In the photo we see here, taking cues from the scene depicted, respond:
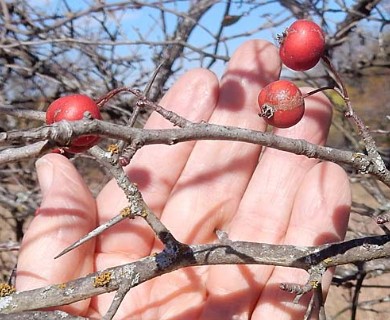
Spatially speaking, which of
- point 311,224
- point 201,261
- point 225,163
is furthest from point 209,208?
point 201,261

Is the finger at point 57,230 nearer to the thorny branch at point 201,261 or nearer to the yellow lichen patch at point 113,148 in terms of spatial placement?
the thorny branch at point 201,261

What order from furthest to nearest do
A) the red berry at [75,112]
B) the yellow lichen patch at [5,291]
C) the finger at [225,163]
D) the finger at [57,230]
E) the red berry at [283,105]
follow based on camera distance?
1. the finger at [225,163]
2. the finger at [57,230]
3. the yellow lichen patch at [5,291]
4. the red berry at [283,105]
5. the red berry at [75,112]

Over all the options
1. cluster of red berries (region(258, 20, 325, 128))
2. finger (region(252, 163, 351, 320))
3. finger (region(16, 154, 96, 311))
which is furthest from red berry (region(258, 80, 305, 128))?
finger (region(16, 154, 96, 311))

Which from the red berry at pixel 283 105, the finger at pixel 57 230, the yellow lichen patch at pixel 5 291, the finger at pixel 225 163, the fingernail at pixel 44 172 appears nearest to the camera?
the red berry at pixel 283 105

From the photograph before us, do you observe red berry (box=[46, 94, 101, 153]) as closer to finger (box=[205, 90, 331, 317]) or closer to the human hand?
the human hand

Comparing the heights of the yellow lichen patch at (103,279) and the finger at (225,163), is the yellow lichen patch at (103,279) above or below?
below

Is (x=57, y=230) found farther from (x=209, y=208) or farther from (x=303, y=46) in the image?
(x=303, y=46)

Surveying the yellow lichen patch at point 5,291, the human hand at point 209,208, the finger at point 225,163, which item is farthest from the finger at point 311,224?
the yellow lichen patch at point 5,291
